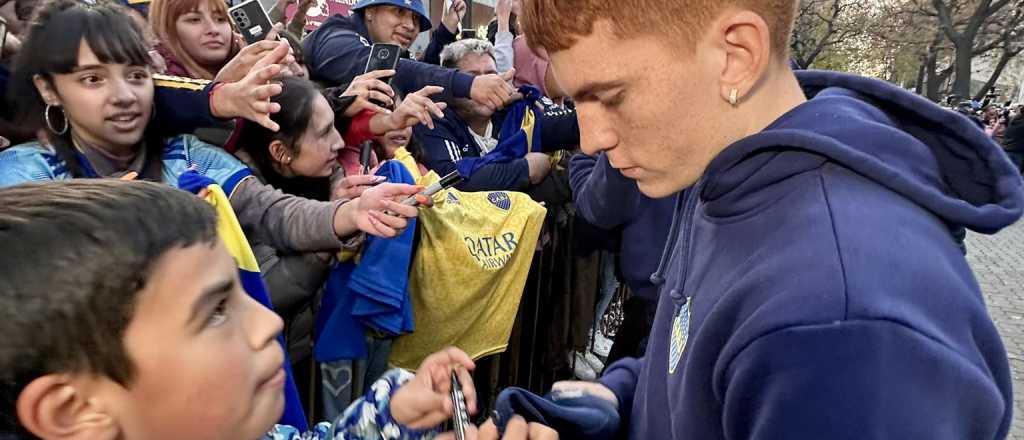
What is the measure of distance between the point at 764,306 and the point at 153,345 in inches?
35.0

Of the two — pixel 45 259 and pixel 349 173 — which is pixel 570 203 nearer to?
pixel 349 173

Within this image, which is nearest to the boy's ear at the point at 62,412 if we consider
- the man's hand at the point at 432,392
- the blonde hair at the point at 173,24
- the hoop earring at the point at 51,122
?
the man's hand at the point at 432,392

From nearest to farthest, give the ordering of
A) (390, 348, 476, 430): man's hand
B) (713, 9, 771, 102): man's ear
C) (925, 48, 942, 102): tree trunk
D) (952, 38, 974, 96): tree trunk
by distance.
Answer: (713, 9, 771, 102): man's ear < (390, 348, 476, 430): man's hand < (952, 38, 974, 96): tree trunk < (925, 48, 942, 102): tree trunk

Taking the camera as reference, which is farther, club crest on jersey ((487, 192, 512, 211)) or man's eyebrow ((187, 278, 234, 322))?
club crest on jersey ((487, 192, 512, 211))

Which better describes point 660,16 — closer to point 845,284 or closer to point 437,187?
point 845,284

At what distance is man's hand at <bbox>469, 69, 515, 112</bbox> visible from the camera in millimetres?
3201

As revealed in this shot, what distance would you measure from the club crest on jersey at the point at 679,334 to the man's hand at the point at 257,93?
145 cm

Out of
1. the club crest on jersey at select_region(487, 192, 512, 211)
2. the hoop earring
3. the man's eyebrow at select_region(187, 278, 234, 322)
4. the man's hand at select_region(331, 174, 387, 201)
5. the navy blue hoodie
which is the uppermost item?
the navy blue hoodie

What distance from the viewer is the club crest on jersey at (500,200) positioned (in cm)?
276

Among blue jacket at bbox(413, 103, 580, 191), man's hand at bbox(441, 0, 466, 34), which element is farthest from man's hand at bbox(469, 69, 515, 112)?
man's hand at bbox(441, 0, 466, 34)

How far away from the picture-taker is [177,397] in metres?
1.04

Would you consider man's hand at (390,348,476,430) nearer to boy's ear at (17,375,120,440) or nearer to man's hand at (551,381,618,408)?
man's hand at (551,381,618,408)

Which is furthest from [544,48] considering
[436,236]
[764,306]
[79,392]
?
[436,236]

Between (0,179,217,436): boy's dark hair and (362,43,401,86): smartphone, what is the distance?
2147 mm
